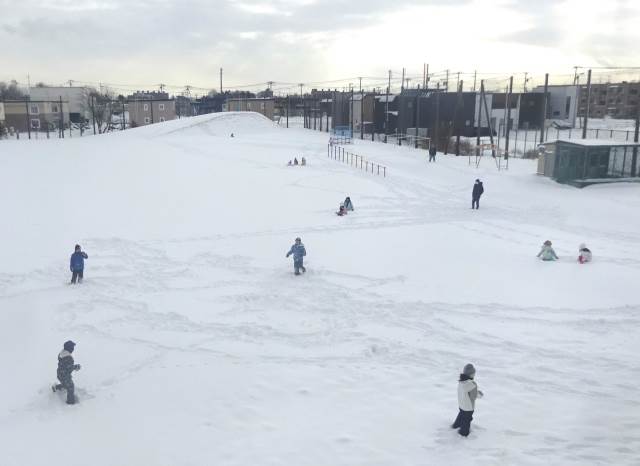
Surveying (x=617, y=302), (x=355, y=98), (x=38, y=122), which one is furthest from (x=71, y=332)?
(x=38, y=122)

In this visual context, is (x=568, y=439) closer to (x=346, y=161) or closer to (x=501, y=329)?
(x=501, y=329)

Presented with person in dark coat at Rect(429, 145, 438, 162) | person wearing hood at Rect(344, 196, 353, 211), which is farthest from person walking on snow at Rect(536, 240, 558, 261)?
person in dark coat at Rect(429, 145, 438, 162)

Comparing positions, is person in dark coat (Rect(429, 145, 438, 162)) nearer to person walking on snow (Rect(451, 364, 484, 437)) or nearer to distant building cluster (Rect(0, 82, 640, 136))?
distant building cluster (Rect(0, 82, 640, 136))

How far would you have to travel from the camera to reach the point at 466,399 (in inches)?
291

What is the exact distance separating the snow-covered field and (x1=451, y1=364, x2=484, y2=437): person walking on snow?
0.66ft

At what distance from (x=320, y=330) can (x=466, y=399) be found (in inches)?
177

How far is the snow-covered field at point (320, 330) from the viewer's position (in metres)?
7.68

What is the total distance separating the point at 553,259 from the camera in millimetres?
15773

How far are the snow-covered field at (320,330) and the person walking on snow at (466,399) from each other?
202 mm

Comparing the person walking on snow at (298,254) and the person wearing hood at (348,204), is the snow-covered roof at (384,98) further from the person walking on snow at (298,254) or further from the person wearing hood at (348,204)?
the person walking on snow at (298,254)

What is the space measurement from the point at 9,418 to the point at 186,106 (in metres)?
125

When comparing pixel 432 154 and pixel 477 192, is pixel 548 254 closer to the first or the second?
pixel 477 192

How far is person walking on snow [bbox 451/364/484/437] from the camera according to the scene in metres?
7.41

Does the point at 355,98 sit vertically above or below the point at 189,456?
above
